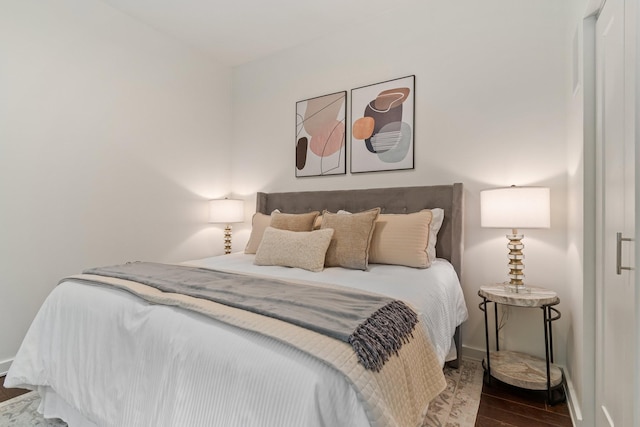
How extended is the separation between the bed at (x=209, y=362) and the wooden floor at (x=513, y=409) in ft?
1.03

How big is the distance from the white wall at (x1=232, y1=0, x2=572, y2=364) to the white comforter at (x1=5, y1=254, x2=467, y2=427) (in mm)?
696

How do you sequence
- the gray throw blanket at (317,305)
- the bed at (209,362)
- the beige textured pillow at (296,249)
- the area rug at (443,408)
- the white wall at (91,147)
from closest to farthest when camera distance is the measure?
the bed at (209,362) < the gray throw blanket at (317,305) < the area rug at (443,408) < the beige textured pillow at (296,249) < the white wall at (91,147)

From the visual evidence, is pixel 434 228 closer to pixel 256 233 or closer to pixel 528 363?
pixel 528 363

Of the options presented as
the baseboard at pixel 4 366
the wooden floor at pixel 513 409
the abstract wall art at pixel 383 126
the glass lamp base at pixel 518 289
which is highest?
the abstract wall art at pixel 383 126

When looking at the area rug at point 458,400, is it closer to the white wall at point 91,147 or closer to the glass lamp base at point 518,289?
the glass lamp base at point 518,289

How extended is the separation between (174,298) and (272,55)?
310 cm

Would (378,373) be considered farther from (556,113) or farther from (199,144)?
(199,144)

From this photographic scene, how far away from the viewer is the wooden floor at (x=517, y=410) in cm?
164

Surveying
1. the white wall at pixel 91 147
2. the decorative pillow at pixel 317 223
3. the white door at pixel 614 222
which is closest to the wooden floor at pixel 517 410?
the white door at pixel 614 222

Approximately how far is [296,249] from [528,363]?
168 cm

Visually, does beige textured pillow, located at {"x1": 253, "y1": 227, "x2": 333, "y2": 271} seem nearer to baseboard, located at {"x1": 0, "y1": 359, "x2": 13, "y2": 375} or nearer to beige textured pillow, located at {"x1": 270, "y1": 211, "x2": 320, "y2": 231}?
beige textured pillow, located at {"x1": 270, "y1": 211, "x2": 320, "y2": 231}

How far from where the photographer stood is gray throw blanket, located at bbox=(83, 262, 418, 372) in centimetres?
96

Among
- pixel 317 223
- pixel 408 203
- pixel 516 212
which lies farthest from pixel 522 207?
pixel 317 223

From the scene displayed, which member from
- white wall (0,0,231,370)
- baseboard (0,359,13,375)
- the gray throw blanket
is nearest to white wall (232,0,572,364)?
the gray throw blanket
